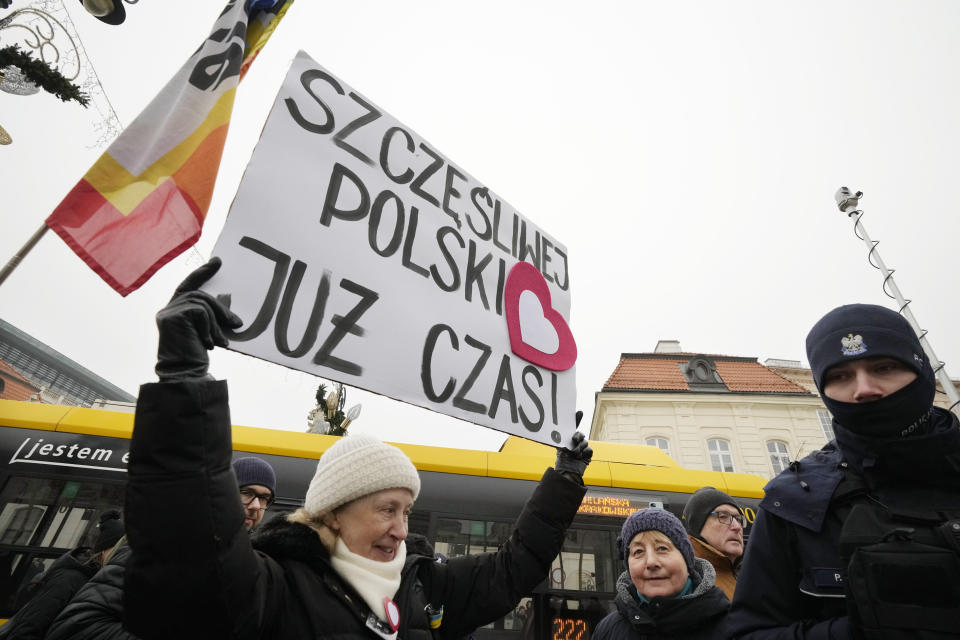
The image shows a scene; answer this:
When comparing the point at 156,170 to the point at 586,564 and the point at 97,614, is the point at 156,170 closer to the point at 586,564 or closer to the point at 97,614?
the point at 97,614

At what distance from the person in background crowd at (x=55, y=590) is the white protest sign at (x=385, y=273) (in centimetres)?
214

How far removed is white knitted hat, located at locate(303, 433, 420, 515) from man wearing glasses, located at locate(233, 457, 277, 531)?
4.25ft

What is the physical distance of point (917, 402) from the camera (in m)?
1.27

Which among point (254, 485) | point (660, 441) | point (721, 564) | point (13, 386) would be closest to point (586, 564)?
point (721, 564)

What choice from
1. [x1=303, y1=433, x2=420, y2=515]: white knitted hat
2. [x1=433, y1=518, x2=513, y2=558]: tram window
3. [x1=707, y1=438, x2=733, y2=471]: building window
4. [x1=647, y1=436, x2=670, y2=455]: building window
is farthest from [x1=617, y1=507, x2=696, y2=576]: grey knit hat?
[x1=707, y1=438, x2=733, y2=471]: building window

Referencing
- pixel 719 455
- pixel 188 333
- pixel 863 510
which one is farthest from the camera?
pixel 719 455

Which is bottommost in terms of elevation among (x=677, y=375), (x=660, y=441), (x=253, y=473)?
(x=253, y=473)

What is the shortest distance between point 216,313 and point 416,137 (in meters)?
1.64

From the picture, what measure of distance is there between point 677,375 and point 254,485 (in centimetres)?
2185

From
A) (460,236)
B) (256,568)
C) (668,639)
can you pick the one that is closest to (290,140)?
(460,236)

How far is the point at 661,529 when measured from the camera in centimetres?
223

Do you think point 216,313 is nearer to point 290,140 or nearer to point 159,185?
point 290,140

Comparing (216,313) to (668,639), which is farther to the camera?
(668,639)

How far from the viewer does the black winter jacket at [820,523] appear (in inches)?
46.6
